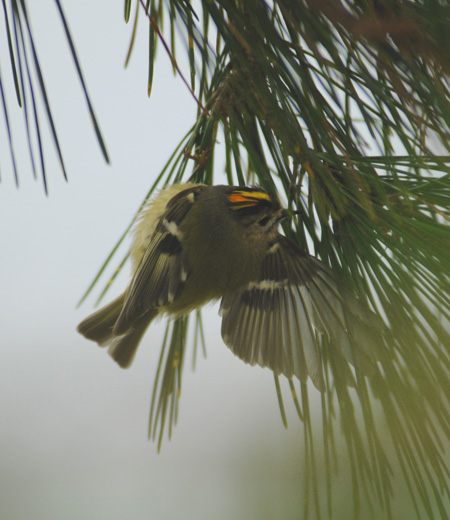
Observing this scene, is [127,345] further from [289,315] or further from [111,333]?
[289,315]

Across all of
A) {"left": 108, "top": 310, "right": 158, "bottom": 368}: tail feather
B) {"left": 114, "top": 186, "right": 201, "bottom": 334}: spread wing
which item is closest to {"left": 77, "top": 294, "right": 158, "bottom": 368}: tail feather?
{"left": 108, "top": 310, "right": 158, "bottom": 368}: tail feather

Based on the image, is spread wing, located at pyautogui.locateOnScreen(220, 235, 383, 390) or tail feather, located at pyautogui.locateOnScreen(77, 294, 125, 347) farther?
tail feather, located at pyautogui.locateOnScreen(77, 294, 125, 347)

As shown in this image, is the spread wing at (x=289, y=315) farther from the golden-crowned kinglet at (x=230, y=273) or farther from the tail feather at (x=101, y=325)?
the tail feather at (x=101, y=325)

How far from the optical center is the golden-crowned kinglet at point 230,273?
1.03m

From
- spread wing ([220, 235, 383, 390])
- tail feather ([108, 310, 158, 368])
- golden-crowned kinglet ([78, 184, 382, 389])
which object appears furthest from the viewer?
tail feather ([108, 310, 158, 368])

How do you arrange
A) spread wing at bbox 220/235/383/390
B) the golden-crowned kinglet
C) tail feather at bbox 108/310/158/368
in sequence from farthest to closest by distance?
tail feather at bbox 108/310/158/368 → the golden-crowned kinglet → spread wing at bbox 220/235/383/390

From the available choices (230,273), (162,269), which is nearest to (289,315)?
(230,273)

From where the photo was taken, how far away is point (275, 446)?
1813mm

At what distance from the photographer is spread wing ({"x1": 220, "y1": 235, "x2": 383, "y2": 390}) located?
0.86m

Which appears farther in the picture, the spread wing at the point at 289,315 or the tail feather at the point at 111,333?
the tail feather at the point at 111,333

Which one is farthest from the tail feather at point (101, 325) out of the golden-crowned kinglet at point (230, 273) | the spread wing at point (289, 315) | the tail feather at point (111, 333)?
the spread wing at point (289, 315)

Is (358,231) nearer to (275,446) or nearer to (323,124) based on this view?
(323,124)

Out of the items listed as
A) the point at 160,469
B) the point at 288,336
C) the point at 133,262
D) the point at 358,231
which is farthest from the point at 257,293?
the point at 160,469

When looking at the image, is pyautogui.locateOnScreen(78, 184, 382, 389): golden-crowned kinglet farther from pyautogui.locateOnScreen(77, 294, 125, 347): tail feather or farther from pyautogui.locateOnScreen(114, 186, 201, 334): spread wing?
pyautogui.locateOnScreen(77, 294, 125, 347): tail feather
